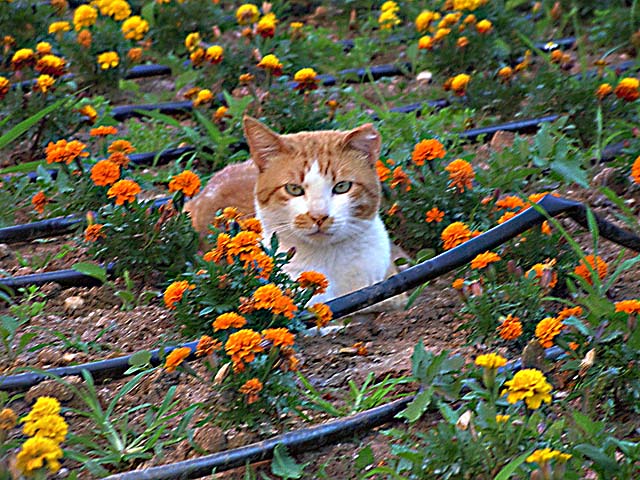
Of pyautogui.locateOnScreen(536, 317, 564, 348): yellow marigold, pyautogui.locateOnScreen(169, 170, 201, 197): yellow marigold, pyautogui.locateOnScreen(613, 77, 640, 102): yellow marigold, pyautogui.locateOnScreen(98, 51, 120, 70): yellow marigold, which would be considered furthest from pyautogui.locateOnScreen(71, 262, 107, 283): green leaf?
pyautogui.locateOnScreen(613, 77, 640, 102): yellow marigold

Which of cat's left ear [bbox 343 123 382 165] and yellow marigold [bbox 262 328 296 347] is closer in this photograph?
yellow marigold [bbox 262 328 296 347]

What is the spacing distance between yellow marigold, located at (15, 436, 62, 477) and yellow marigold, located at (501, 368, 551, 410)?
1083 mm

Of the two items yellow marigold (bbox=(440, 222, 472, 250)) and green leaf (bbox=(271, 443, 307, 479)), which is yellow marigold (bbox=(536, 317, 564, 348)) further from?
green leaf (bbox=(271, 443, 307, 479))

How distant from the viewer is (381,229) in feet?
12.3

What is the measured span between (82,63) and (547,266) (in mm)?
2936

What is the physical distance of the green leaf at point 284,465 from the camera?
2.58 meters

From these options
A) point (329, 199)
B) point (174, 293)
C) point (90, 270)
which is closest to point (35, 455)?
point (174, 293)

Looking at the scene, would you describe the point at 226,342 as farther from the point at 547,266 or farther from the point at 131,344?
the point at 547,266

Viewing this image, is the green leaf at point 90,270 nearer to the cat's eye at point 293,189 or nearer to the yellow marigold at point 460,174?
the cat's eye at point 293,189

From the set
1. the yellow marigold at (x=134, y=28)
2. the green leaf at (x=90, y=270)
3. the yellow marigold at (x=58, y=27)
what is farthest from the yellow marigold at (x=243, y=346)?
the yellow marigold at (x=58, y=27)

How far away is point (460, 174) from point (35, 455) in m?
2.02

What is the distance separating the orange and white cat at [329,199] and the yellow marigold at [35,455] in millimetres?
1412

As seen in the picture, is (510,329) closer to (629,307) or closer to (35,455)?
(629,307)

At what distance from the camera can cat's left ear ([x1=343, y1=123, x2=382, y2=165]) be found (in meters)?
3.64
